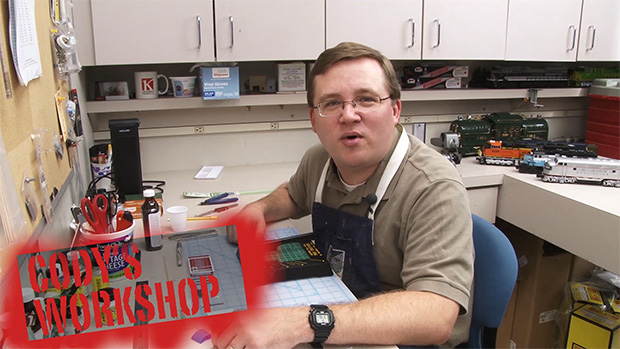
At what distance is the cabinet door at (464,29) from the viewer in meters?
2.31

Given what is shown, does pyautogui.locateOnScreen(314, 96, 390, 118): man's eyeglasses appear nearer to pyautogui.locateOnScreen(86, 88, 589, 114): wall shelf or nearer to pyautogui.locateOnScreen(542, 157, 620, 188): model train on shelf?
pyautogui.locateOnScreen(86, 88, 589, 114): wall shelf

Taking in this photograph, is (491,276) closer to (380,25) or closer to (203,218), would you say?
(203,218)

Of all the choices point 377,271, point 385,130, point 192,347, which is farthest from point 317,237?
point 192,347

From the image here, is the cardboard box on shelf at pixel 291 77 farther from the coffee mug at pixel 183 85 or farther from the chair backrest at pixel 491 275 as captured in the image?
the chair backrest at pixel 491 275

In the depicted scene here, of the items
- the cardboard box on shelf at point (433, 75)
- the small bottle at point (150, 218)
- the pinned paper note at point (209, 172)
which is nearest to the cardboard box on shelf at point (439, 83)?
the cardboard box on shelf at point (433, 75)

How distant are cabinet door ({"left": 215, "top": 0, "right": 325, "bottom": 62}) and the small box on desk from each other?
7 centimetres

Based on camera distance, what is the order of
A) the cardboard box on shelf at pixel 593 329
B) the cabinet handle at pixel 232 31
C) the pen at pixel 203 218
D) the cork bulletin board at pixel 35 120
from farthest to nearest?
the cabinet handle at pixel 232 31, the cardboard box on shelf at pixel 593 329, the pen at pixel 203 218, the cork bulletin board at pixel 35 120

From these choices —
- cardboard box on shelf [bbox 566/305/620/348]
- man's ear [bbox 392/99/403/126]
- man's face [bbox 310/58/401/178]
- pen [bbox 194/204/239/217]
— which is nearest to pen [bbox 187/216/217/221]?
pen [bbox 194/204/239/217]

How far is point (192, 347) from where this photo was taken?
2.82 ft

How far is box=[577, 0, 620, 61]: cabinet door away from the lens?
8.46 ft

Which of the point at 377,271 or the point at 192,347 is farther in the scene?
the point at 377,271

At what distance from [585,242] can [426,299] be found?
111 centimetres

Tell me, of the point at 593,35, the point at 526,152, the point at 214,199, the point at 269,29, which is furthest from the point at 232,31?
the point at 593,35

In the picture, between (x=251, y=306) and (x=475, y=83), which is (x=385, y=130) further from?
(x=475, y=83)
